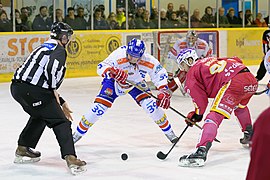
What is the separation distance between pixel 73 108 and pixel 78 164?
10.9 feet

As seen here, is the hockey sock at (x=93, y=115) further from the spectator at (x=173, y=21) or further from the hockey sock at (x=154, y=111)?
the spectator at (x=173, y=21)

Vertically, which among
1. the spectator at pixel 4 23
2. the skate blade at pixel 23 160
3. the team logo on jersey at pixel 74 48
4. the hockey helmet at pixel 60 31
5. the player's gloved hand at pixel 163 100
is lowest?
the skate blade at pixel 23 160

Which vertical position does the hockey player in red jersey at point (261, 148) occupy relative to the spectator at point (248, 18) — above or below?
below

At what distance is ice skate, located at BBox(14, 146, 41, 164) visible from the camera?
4.06 m

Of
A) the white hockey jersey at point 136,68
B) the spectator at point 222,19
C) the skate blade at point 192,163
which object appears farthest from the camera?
the spectator at point 222,19

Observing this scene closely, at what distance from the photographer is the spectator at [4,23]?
993 centimetres

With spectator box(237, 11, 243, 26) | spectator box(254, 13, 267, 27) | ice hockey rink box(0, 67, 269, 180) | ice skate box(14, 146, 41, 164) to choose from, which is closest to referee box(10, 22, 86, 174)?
ice hockey rink box(0, 67, 269, 180)

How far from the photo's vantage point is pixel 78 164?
147 inches

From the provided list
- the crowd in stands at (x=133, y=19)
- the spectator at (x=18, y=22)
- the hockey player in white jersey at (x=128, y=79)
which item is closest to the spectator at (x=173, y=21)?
the crowd in stands at (x=133, y=19)

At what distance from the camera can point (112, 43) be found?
1101 cm

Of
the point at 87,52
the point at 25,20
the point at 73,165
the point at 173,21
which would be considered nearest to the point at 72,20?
the point at 87,52

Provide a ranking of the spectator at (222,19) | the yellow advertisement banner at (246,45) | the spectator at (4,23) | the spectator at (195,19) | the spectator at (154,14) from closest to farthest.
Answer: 1. the spectator at (4,23)
2. the spectator at (154,14)
3. the yellow advertisement banner at (246,45)
4. the spectator at (195,19)
5. the spectator at (222,19)

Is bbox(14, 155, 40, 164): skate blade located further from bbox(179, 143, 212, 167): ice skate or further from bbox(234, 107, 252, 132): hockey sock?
bbox(234, 107, 252, 132): hockey sock

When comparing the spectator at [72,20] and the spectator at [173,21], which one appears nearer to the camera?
the spectator at [72,20]
